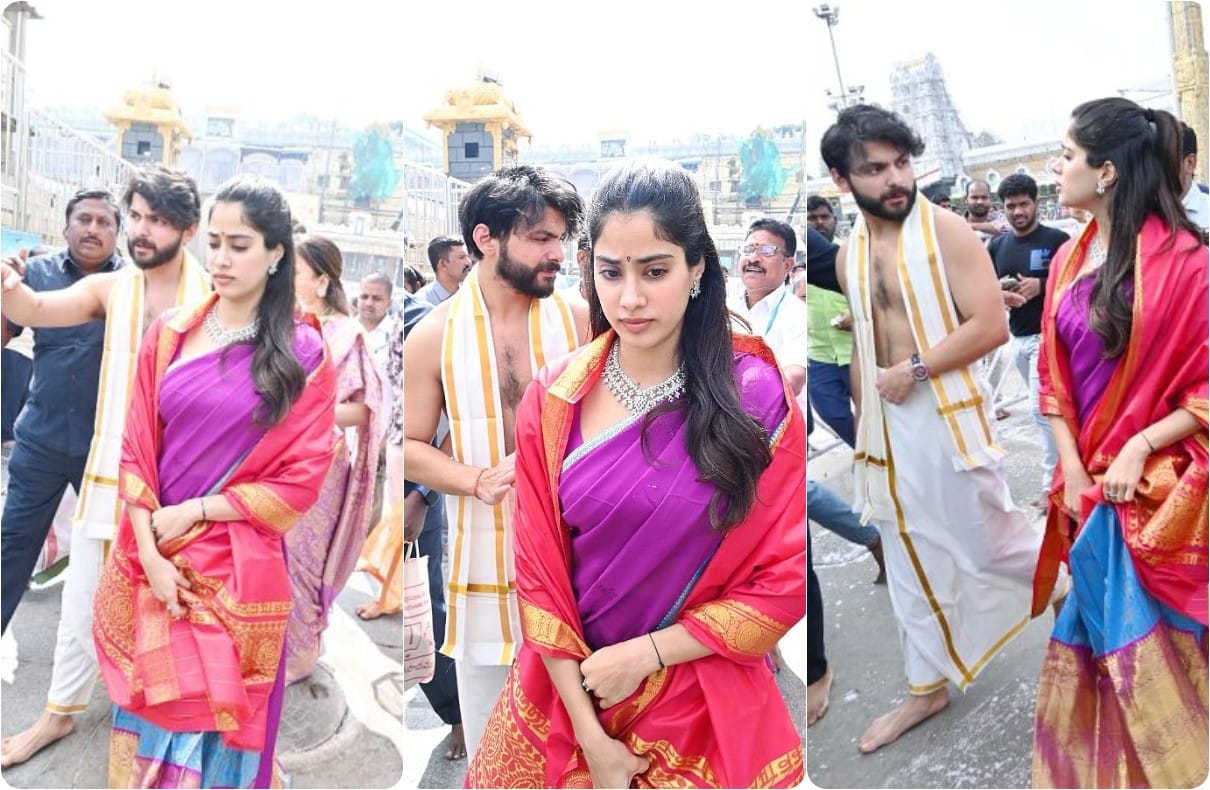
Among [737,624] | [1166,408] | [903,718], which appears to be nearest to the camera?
[737,624]

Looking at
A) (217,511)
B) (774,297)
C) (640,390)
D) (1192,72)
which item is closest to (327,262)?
(217,511)

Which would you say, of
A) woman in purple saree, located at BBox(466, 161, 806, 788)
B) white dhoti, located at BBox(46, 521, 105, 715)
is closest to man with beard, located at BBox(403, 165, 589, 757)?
woman in purple saree, located at BBox(466, 161, 806, 788)

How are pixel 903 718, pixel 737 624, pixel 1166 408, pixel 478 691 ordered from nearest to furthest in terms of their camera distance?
1. pixel 737 624
2. pixel 1166 408
3. pixel 478 691
4. pixel 903 718

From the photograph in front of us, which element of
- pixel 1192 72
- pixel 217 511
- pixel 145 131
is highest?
pixel 145 131

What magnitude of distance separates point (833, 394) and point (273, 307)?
1095 mm

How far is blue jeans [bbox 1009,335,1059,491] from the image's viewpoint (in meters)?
1.79

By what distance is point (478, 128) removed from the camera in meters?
1.75

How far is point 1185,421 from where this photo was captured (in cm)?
166

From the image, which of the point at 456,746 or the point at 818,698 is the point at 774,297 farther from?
the point at 456,746

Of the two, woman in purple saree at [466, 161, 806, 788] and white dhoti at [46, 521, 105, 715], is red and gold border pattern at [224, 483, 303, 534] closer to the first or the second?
white dhoti at [46, 521, 105, 715]

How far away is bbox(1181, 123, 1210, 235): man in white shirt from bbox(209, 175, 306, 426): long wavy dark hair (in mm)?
1646

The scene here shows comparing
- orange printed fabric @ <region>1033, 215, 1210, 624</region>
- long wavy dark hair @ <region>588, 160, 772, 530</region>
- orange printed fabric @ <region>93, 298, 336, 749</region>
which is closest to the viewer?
long wavy dark hair @ <region>588, 160, 772, 530</region>

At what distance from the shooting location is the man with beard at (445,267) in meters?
1.75

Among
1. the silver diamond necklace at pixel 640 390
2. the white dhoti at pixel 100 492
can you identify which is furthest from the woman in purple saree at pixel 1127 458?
the white dhoti at pixel 100 492
